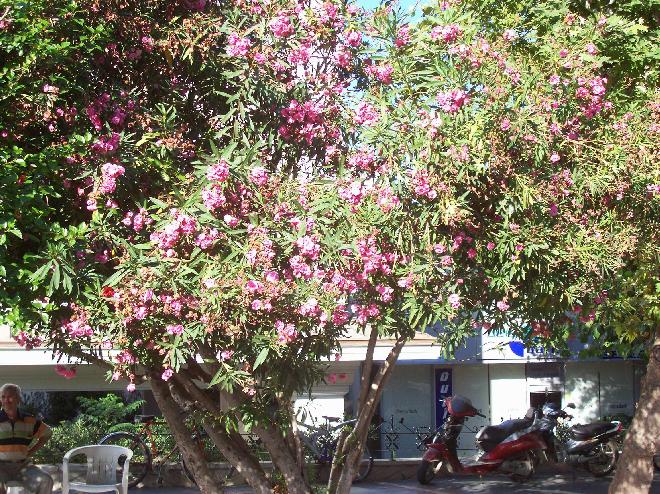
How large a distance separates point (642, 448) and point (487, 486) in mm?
5918

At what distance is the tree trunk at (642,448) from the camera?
10.9 meters

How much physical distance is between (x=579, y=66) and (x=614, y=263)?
5.08 ft

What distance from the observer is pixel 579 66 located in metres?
7.57

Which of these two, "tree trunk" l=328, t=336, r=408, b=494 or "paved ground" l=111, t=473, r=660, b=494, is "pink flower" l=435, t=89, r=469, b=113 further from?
"paved ground" l=111, t=473, r=660, b=494

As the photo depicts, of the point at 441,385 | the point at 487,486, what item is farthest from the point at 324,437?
the point at 441,385

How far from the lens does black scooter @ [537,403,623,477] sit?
659 inches

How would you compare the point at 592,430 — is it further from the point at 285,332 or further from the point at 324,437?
the point at 285,332

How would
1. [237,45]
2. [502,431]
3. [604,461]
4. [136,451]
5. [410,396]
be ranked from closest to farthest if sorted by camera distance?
[237,45], [136,451], [502,431], [604,461], [410,396]

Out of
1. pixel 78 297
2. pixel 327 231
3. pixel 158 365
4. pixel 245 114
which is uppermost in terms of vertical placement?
pixel 245 114

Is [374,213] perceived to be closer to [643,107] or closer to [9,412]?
[643,107]

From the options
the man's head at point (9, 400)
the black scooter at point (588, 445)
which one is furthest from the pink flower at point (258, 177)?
the black scooter at point (588, 445)

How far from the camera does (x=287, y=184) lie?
291 inches

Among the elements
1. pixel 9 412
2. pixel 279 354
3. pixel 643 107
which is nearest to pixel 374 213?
pixel 279 354

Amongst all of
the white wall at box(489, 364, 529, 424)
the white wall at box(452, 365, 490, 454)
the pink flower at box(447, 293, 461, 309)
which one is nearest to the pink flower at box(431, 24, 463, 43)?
the pink flower at box(447, 293, 461, 309)
